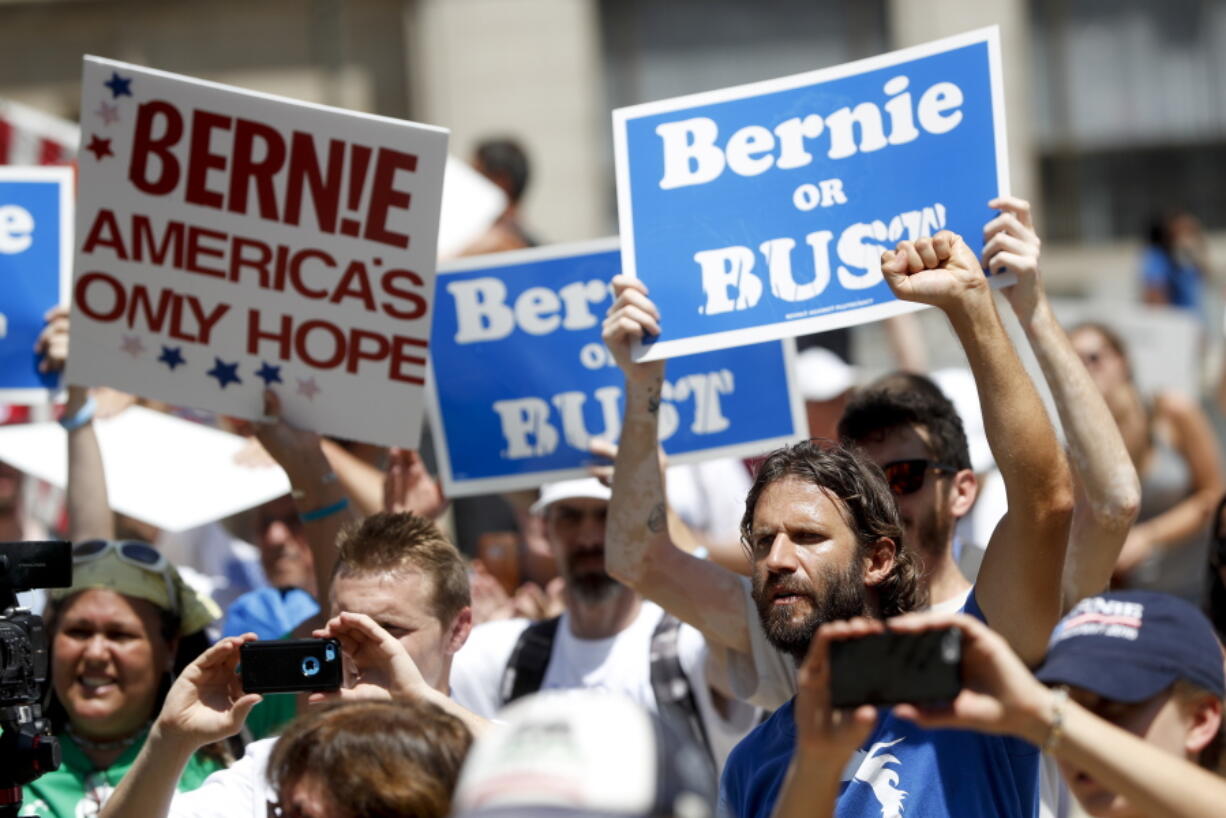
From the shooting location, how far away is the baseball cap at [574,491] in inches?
201

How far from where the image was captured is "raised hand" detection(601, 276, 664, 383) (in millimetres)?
4148

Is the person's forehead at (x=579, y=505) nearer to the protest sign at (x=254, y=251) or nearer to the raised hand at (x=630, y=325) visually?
the protest sign at (x=254, y=251)

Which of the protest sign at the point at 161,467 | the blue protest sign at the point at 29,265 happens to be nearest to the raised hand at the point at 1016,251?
the protest sign at the point at 161,467

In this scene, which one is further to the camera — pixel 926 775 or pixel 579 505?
pixel 579 505

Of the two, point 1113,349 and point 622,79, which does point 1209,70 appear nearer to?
point 622,79

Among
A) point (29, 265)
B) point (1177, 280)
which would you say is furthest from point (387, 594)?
point (1177, 280)

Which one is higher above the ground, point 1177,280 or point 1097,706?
point 1177,280

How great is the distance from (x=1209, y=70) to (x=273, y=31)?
7301 millimetres

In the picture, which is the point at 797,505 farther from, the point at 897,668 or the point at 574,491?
the point at 574,491

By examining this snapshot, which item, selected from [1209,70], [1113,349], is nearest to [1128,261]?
[1209,70]

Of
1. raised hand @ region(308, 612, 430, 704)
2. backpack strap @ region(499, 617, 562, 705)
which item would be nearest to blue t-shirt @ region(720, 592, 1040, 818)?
raised hand @ region(308, 612, 430, 704)

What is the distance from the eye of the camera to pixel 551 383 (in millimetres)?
5109

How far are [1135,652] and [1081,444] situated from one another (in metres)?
1.18

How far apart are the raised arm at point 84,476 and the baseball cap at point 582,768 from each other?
3.07 meters
